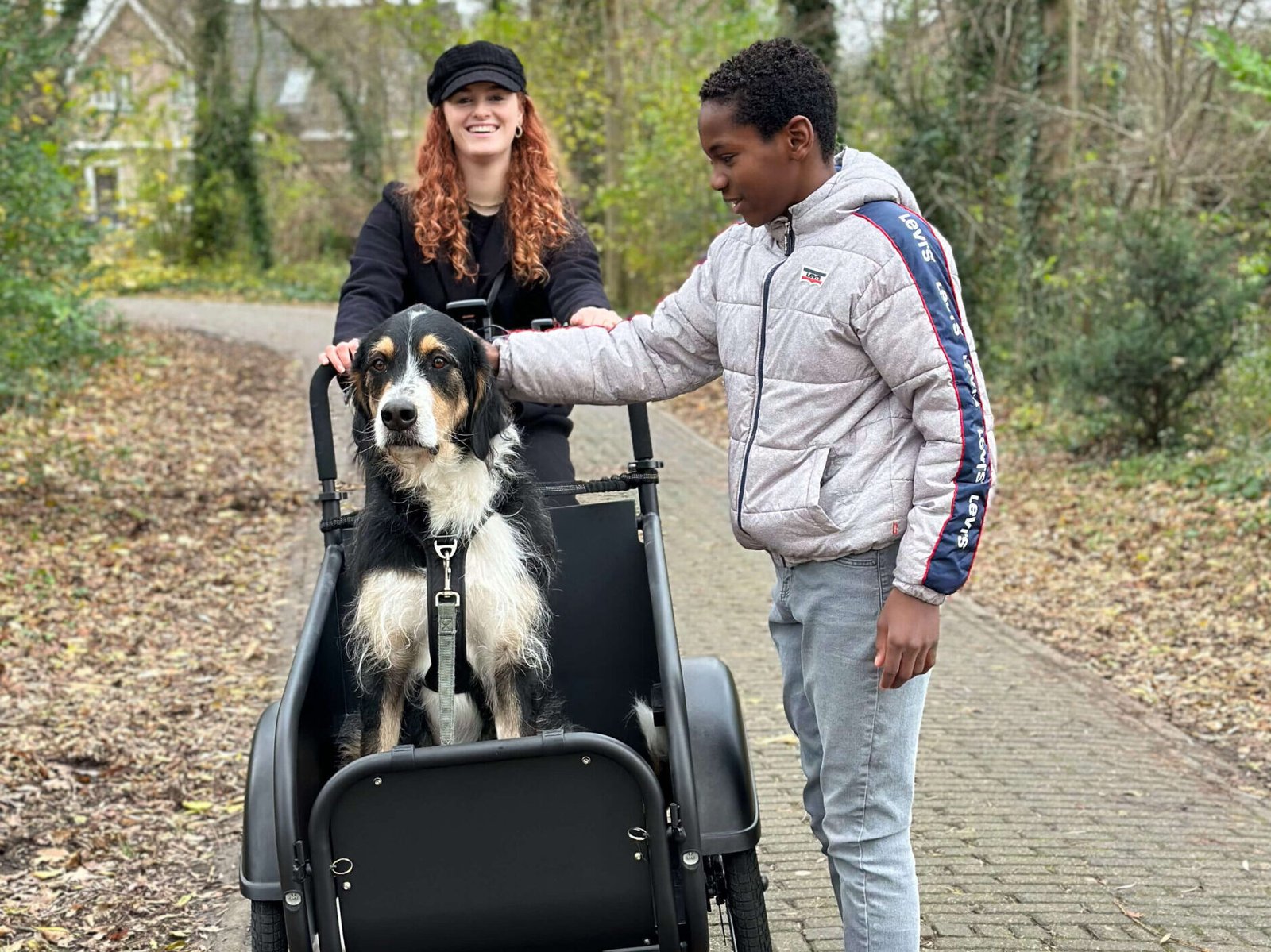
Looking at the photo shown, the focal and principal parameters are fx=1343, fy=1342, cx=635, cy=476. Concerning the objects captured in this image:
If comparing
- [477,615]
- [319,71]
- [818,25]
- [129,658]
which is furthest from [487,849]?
[319,71]

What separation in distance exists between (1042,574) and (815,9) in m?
10.7

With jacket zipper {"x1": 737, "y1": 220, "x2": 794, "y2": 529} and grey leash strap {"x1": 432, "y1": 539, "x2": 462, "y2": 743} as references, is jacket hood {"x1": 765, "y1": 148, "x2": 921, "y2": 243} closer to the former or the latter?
jacket zipper {"x1": 737, "y1": 220, "x2": 794, "y2": 529}

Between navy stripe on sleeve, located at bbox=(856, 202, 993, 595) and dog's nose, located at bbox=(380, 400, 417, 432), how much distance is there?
1.12 metres

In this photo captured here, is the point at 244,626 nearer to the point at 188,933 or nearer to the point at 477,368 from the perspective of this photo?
the point at 188,933

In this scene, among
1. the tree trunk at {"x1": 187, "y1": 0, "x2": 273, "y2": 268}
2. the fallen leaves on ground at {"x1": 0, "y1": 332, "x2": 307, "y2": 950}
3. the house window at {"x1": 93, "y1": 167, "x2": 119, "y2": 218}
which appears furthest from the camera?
the tree trunk at {"x1": 187, "y1": 0, "x2": 273, "y2": 268}

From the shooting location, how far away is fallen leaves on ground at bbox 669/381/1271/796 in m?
6.63

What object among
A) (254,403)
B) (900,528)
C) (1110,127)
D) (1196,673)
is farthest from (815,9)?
(900,528)

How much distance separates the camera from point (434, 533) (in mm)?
3213

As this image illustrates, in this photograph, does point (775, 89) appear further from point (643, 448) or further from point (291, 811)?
point (291, 811)

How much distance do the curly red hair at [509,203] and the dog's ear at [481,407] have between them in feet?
2.32

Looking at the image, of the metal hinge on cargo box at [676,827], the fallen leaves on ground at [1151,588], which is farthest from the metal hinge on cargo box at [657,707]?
the fallen leaves on ground at [1151,588]

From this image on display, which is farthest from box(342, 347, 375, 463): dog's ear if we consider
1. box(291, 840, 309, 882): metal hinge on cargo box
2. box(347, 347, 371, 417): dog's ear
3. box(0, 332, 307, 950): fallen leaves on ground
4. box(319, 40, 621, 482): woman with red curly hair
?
box(0, 332, 307, 950): fallen leaves on ground

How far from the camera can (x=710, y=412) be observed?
54.8ft

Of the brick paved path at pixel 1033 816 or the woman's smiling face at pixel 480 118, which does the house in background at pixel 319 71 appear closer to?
the brick paved path at pixel 1033 816
